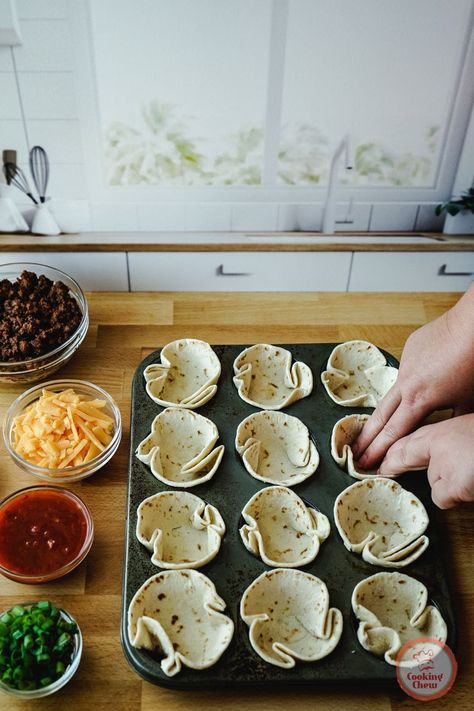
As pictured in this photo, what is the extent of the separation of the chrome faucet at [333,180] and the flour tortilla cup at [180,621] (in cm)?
169

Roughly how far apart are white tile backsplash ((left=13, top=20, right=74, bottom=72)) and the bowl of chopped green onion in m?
1.90

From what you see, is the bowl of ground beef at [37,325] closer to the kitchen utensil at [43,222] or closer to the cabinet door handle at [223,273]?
the kitchen utensil at [43,222]

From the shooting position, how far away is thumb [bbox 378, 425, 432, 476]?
1.65 m

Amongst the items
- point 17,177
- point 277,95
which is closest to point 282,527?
point 277,95

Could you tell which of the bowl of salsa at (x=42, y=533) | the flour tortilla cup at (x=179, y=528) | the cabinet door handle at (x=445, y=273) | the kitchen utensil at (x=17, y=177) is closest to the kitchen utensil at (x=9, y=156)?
the kitchen utensil at (x=17, y=177)

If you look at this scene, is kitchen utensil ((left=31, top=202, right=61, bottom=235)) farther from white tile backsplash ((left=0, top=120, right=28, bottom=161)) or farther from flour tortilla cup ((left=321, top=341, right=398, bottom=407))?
flour tortilla cup ((left=321, top=341, right=398, bottom=407))

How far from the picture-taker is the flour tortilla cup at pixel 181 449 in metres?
1.82

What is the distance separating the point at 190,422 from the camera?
1.95m

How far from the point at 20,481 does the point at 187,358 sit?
669 mm

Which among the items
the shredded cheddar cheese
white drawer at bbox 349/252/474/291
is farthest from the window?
the shredded cheddar cheese

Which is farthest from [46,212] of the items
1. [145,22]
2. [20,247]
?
[145,22]

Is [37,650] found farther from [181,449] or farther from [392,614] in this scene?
[392,614]

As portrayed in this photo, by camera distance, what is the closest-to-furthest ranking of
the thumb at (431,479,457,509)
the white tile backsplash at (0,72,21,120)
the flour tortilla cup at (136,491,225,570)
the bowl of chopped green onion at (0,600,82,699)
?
1. the bowl of chopped green onion at (0,600,82,699)
2. the thumb at (431,479,457,509)
3. the flour tortilla cup at (136,491,225,570)
4. the white tile backsplash at (0,72,21,120)

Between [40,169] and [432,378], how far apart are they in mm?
1790
